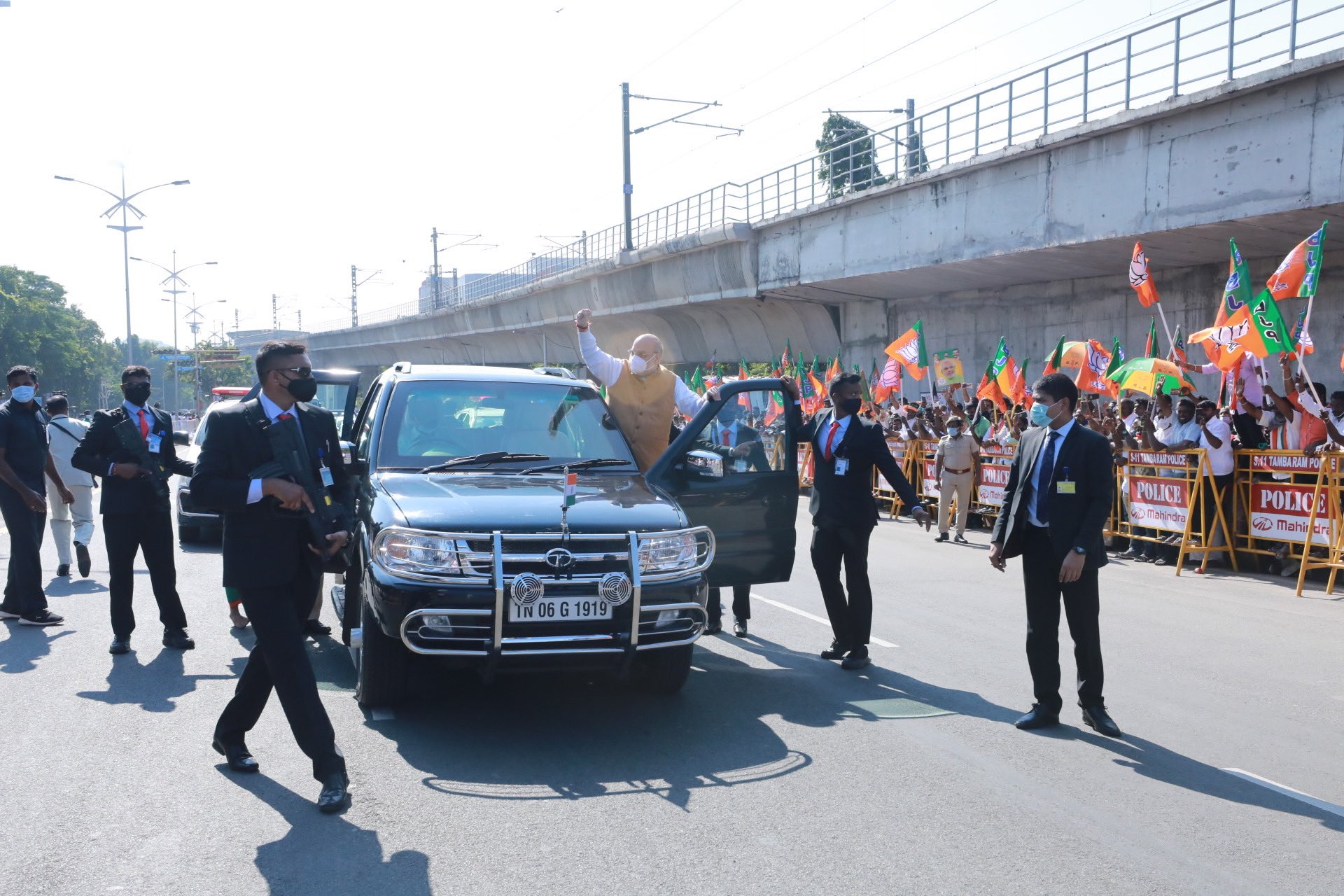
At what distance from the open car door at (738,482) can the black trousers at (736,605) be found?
69 cm

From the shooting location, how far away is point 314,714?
4.80 meters

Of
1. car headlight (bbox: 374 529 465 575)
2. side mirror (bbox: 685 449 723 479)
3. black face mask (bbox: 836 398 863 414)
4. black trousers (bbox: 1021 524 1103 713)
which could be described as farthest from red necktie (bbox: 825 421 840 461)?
car headlight (bbox: 374 529 465 575)

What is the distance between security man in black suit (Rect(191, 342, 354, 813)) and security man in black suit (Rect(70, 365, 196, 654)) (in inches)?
118

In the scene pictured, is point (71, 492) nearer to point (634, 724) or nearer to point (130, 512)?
point (130, 512)

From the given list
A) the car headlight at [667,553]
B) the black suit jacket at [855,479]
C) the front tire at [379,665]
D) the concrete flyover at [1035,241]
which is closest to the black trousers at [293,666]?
the front tire at [379,665]

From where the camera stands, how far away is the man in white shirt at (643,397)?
8.08 meters

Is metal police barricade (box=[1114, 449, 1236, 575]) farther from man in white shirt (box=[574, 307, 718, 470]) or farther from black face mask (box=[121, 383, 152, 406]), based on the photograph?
black face mask (box=[121, 383, 152, 406])

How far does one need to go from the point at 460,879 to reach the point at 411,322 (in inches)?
2434

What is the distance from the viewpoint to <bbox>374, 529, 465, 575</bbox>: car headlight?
5.53 meters

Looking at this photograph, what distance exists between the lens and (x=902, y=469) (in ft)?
65.7

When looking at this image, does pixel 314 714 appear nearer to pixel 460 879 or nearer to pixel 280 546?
pixel 280 546

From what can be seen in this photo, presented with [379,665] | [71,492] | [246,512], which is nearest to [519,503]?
[379,665]

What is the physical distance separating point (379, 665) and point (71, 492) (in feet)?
22.0

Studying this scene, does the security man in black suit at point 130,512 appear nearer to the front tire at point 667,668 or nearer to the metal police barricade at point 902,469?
the front tire at point 667,668
